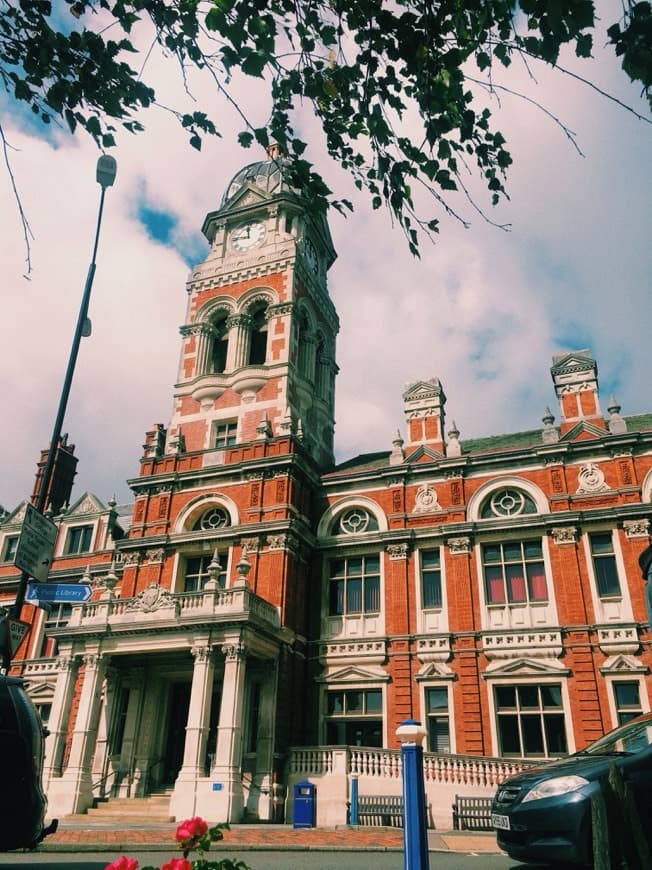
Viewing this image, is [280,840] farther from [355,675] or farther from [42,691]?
[42,691]

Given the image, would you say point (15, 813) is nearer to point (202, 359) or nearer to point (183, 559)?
point (183, 559)

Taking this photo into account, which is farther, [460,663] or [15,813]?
[460,663]

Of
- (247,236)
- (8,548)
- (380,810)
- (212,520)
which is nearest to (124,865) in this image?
(380,810)

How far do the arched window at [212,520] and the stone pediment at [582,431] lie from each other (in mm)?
13269

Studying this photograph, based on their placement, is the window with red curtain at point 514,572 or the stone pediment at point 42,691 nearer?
the window with red curtain at point 514,572

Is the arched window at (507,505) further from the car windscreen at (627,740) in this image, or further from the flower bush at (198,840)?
the flower bush at (198,840)

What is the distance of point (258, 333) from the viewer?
32031 millimetres

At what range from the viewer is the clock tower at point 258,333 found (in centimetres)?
2906

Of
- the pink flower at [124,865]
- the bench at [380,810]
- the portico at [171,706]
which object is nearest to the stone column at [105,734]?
the portico at [171,706]

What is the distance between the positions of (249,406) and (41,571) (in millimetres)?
19998

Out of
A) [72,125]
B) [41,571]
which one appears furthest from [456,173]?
[41,571]

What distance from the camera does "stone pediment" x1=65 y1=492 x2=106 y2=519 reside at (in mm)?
33156

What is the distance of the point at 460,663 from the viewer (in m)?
21.7

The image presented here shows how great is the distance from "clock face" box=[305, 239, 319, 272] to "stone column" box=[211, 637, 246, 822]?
2184cm
